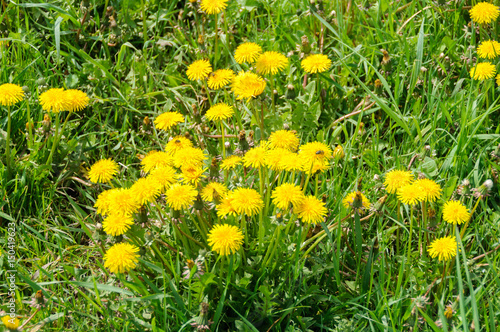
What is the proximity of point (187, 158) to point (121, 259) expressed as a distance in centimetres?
46

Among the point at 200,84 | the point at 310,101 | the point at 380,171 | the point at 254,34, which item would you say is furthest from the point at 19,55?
the point at 380,171

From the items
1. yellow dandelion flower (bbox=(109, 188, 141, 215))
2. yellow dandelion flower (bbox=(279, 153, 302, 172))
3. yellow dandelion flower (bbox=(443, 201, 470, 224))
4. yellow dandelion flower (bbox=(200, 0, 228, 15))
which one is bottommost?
yellow dandelion flower (bbox=(109, 188, 141, 215))

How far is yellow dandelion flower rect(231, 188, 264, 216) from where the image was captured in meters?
1.71

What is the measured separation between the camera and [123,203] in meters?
1.75

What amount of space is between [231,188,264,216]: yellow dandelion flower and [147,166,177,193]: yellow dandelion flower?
243 mm

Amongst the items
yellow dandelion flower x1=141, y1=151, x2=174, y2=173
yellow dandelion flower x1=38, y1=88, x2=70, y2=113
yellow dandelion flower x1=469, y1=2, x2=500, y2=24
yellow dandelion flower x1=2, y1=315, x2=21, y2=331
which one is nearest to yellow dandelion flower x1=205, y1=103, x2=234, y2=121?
yellow dandelion flower x1=141, y1=151, x2=174, y2=173

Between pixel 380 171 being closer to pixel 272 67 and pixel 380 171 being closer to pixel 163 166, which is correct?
pixel 272 67

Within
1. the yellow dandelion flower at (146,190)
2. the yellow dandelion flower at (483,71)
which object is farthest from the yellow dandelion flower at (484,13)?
the yellow dandelion flower at (146,190)

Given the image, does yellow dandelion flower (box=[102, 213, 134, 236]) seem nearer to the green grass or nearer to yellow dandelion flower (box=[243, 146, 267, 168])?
the green grass

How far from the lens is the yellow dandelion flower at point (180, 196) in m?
1.75

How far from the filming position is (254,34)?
10.3 ft

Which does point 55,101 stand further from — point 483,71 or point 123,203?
point 483,71

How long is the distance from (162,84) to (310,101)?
3.06 feet

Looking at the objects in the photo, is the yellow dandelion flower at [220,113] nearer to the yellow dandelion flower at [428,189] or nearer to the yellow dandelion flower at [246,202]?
the yellow dandelion flower at [246,202]
